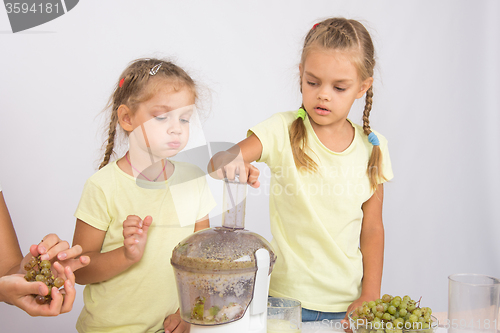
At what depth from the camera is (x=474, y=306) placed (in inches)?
30.1

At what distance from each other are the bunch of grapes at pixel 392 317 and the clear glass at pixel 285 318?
0.10m

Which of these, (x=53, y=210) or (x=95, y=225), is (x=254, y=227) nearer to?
(x=53, y=210)

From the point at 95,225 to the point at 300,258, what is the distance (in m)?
0.49

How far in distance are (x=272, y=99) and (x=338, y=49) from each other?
73 cm

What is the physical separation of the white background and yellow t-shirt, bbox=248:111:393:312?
21 centimetres

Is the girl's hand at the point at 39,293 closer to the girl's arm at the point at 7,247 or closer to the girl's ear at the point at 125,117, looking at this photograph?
the girl's arm at the point at 7,247

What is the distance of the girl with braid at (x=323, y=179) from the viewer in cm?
110

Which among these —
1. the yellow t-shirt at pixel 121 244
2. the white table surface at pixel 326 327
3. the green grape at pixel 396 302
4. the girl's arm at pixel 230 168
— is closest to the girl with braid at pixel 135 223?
the yellow t-shirt at pixel 121 244

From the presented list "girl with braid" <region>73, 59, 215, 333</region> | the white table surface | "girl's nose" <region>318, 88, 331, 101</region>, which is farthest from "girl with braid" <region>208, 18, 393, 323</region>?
"girl with braid" <region>73, 59, 215, 333</region>

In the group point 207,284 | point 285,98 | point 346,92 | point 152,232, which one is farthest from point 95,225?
point 285,98

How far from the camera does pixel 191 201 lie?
875 millimetres

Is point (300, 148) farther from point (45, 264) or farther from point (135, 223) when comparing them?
point (45, 264)

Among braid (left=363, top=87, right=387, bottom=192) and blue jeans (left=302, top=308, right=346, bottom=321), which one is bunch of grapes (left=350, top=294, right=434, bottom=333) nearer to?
blue jeans (left=302, top=308, right=346, bottom=321)

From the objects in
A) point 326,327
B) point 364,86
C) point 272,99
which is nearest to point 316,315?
point 326,327
